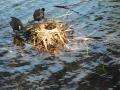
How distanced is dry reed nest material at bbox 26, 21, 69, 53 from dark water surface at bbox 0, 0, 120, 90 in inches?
8.6

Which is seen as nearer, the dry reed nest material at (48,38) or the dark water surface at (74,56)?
the dark water surface at (74,56)

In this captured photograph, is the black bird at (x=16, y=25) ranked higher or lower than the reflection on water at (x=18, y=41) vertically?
higher

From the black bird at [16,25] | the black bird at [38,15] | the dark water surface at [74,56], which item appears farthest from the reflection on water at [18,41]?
the black bird at [38,15]

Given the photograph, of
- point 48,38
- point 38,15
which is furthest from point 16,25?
point 48,38

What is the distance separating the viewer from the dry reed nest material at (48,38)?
31.4 ft

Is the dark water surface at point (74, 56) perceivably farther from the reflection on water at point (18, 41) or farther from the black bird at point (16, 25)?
the black bird at point (16, 25)

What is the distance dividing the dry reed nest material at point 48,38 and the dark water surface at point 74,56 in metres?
0.22

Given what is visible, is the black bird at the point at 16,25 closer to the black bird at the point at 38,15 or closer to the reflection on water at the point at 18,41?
the reflection on water at the point at 18,41

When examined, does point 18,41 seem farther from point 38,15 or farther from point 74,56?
point 74,56

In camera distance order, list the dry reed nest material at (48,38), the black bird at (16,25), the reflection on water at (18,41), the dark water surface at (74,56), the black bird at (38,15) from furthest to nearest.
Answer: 1. the black bird at (38,15)
2. the black bird at (16,25)
3. the reflection on water at (18,41)
4. the dry reed nest material at (48,38)
5. the dark water surface at (74,56)

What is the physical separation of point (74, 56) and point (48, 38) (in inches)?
42.2

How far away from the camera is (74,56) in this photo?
8.91 meters

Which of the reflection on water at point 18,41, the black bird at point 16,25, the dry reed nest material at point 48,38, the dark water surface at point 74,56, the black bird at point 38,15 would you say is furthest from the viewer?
the black bird at point 38,15

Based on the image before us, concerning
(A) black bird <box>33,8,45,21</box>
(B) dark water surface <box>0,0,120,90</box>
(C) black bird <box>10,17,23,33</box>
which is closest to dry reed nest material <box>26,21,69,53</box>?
(B) dark water surface <box>0,0,120,90</box>
